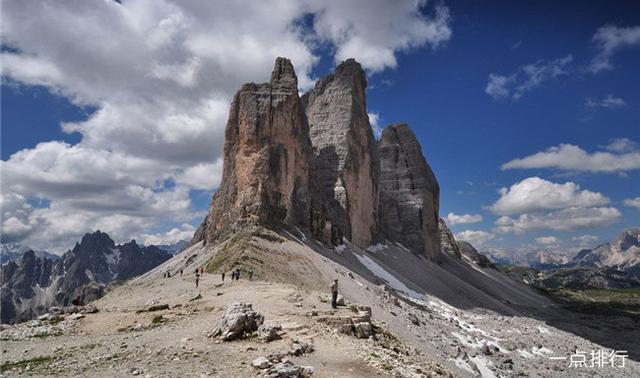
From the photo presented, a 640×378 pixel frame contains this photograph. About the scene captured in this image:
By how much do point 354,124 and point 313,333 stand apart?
82526 millimetres

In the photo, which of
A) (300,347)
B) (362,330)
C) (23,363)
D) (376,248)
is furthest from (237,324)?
(376,248)

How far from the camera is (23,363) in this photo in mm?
15867

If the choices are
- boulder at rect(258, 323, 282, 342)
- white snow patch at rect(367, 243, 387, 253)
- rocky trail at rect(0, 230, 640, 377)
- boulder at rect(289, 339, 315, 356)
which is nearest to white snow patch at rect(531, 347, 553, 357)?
rocky trail at rect(0, 230, 640, 377)

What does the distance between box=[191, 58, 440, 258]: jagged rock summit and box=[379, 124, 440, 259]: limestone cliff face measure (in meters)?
0.30

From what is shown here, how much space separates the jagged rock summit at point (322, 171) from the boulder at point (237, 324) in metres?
38.9

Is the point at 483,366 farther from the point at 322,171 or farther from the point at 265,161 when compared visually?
the point at 322,171

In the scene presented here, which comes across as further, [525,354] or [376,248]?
[376,248]

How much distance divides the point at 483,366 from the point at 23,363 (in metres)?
31.1

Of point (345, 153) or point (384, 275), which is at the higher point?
point (345, 153)

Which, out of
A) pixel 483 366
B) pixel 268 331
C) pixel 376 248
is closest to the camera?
pixel 268 331

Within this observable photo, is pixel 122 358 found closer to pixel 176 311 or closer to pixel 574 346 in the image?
pixel 176 311

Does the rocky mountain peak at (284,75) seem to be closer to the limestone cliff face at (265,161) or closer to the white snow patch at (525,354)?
the limestone cliff face at (265,161)

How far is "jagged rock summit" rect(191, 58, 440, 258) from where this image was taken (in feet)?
207

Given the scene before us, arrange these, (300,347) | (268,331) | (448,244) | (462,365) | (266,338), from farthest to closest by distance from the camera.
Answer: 1. (448,244)
2. (462,365)
3. (268,331)
4. (266,338)
5. (300,347)
